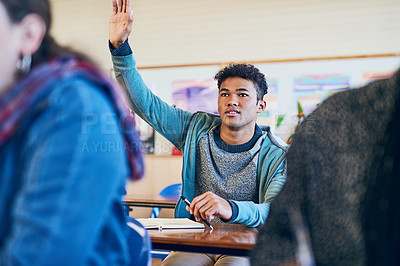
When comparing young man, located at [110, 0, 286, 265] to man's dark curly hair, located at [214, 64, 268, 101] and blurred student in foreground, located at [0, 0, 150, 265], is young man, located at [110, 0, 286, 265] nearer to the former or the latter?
man's dark curly hair, located at [214, 64, 268, 101]

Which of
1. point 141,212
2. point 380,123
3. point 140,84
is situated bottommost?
point 141,212

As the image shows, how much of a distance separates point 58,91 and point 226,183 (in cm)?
135

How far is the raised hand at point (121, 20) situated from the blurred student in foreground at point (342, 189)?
1.26 metres

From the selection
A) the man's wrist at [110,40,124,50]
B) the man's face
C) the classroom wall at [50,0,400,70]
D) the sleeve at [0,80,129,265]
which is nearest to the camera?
the sleeve at [0,80,129,265]

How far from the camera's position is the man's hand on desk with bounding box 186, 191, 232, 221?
4.89 feet

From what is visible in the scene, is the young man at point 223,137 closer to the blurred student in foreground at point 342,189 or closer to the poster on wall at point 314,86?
the blurred student in foreground at point 342,189

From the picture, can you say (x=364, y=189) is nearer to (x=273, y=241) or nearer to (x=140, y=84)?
(x=273, y=241)

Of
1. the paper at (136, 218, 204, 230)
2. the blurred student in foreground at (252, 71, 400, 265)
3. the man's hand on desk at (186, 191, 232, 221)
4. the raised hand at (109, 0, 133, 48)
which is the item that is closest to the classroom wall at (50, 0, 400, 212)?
the raised hand at (109, 0, 133, 48)

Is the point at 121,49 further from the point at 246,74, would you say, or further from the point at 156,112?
the point at 246,74

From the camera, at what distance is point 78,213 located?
625 millimetres

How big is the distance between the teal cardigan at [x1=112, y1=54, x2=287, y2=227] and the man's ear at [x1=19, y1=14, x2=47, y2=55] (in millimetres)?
1078

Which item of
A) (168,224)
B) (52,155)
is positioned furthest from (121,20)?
(52,155)

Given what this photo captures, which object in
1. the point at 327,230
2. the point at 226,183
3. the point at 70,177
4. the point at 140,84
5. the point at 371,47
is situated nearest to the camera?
the point at 70,177

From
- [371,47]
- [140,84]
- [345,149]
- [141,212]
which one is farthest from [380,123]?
[141,212]
